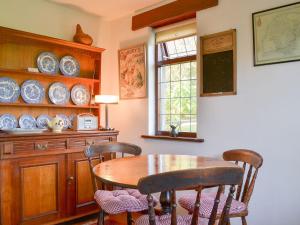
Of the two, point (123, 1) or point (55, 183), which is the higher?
point (123, 1)

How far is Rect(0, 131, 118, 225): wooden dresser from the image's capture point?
96.2 inches

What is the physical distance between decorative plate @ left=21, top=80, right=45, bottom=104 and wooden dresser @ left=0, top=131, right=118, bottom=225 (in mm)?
577

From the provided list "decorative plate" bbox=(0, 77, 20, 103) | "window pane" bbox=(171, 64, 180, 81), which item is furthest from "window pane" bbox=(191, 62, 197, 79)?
"decorative plate" bbox=(0, 77, 20, 103)

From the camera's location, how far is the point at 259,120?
94.9 inches

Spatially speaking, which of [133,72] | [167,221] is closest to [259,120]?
[167,221]

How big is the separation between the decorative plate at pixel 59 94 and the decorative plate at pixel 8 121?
0.49 m

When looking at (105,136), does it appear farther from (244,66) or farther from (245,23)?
(245,23)

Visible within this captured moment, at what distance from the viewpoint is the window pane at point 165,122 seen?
339 centimetres

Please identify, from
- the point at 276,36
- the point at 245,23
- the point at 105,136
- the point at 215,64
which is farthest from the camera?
the point at 105,136

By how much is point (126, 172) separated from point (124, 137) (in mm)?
2051

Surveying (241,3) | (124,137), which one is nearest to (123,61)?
(124,137)

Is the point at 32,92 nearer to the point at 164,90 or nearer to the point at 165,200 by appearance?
the point at 164,90

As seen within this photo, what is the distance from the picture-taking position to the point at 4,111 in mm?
2914

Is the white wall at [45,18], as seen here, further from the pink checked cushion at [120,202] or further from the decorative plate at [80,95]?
the pink checked cushion at [120,202]
